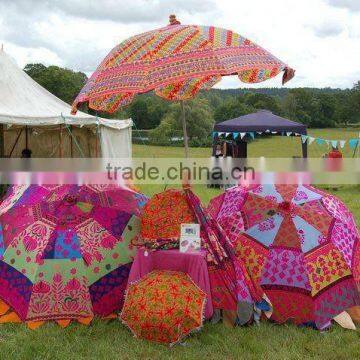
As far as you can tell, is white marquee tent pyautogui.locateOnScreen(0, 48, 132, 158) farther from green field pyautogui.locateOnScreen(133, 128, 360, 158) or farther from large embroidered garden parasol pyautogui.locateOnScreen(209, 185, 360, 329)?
green field pyautogui.locateOnScreen(133, 128, 360, 158)

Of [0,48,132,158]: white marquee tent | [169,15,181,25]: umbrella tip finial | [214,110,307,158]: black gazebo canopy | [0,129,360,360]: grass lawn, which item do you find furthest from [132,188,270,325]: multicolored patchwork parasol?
[214,110,307,158]: black gazebo canopy

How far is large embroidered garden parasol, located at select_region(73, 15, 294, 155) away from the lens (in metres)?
3.29

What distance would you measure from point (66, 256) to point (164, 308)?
0.99 m

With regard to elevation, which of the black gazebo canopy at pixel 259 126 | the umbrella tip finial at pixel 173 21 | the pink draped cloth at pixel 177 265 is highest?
the umbrella tip finial at pixel 173 21

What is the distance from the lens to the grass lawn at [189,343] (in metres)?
3.28

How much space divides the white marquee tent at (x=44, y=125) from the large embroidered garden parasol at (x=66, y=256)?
5329 millimetres

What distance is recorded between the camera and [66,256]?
3.90 m

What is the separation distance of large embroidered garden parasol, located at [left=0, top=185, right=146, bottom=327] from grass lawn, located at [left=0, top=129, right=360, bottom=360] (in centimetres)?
16

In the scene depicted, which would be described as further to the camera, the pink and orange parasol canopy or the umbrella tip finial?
the umbrella tip finial

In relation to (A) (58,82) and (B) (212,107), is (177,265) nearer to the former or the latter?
(A) (58,82)

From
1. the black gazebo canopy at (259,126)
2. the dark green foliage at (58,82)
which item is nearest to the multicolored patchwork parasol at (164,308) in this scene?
the black gazebo canopy at (259,126)

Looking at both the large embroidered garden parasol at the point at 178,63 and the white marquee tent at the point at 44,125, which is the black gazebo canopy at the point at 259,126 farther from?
the large embroidered garden parasol at the point at 178,63

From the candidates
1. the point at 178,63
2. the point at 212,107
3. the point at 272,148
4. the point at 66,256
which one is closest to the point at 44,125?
the point at 66,256

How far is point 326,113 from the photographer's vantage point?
133 ft
